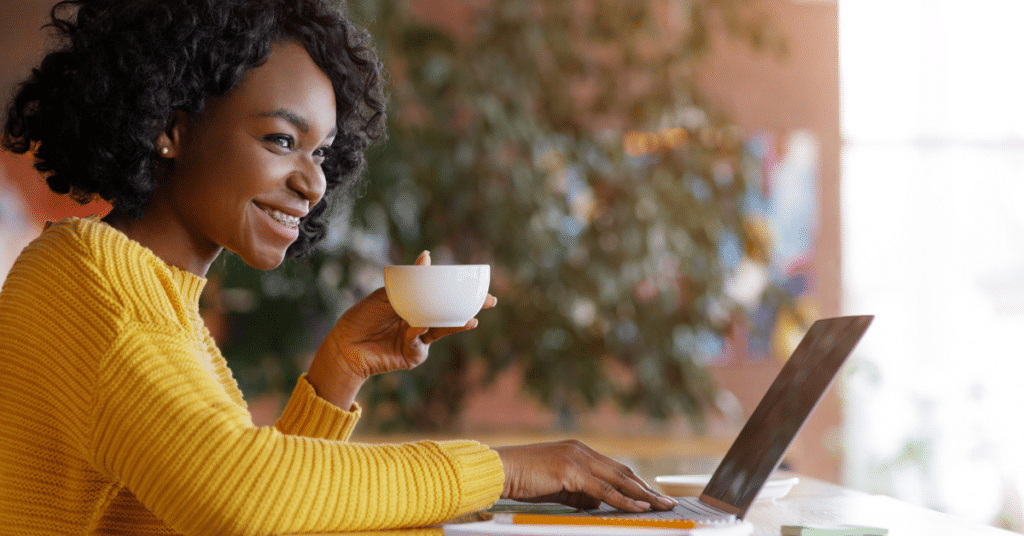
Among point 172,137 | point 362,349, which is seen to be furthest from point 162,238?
point 362,349

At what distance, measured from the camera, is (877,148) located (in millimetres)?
3561

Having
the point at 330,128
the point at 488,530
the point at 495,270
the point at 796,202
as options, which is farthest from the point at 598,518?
the point at 796,202

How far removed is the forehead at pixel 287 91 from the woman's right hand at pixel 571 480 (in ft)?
1.27

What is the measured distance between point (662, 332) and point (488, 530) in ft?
6.43

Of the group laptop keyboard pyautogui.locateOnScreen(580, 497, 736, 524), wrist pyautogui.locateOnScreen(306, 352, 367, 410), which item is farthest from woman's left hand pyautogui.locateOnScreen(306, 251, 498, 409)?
laptop keyboard pyautogui.locateOnScreen(580, 497, 736, 524)

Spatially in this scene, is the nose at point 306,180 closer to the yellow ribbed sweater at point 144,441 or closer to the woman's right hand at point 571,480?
the yellow ribbed sweater at point 144,441

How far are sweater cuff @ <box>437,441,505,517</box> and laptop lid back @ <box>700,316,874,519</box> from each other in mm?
203

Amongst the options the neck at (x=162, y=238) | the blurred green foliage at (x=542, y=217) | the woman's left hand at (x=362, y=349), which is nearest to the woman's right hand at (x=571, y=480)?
the woman's left hand at (x=362, y=349)

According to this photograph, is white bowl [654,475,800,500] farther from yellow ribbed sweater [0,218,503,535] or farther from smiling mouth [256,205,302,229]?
smiling mouth [256,205,302,229]

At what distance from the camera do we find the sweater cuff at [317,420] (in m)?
1.07

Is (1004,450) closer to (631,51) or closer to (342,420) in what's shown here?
(631,51)

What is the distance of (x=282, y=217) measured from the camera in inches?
37.6

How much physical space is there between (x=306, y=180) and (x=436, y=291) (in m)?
0.19

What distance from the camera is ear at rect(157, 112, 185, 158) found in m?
0.93
